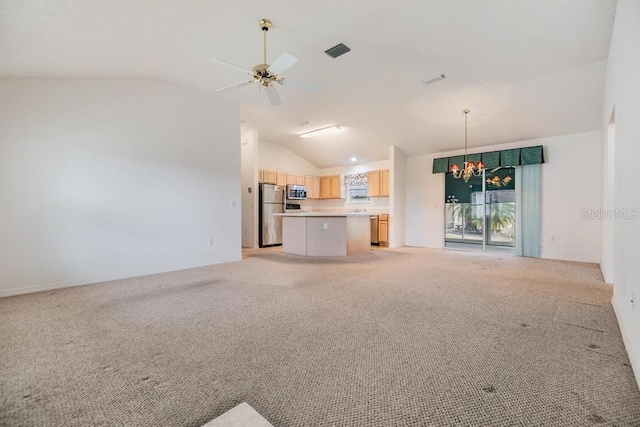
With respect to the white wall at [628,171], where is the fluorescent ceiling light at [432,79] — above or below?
above

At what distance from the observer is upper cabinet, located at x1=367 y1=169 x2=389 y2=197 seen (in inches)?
326

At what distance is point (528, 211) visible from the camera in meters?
6.14

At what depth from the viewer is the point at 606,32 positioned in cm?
322

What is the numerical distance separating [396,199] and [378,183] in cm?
98

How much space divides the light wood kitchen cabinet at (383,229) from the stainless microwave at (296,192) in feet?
8.40

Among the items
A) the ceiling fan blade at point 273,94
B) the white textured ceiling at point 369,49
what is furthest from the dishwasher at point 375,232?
the ceiling fan blade at point 273,94

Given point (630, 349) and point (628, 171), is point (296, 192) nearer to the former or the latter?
point (628, 171)

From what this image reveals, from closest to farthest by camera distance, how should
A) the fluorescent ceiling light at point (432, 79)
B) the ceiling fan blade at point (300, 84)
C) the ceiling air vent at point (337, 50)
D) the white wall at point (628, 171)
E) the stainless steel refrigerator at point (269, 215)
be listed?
the white wall at point (628, 171), the ceiling fan blade at point (300, 84), the ceiling air vent at point (337, 50), the fluorescent ceiling light at point (432, 79), the stainless steel refrigerator at point (269, 215)

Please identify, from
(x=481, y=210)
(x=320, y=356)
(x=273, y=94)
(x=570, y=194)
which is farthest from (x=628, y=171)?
(x=481, y=210)

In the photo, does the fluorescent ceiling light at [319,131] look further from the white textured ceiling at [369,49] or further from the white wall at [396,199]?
the white wall at [396,199]

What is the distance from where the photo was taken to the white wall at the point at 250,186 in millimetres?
7336

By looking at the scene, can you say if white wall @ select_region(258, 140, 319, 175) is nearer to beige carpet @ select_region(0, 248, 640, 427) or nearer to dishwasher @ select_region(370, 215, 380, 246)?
dishwasher @ select_region(370, 215, 380, 246)

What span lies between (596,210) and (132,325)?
313 inches

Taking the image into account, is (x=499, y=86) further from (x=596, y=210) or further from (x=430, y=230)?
(x=430, y=230)
